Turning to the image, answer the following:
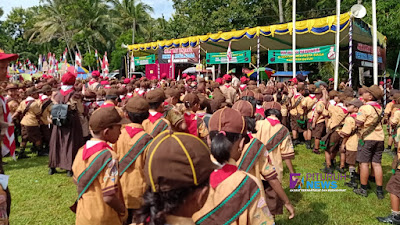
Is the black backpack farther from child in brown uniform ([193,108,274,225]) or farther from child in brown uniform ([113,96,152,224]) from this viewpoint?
child in brown uniform ([193,108,274,225])

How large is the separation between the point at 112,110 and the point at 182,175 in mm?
1507

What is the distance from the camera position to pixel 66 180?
5922 millimetres

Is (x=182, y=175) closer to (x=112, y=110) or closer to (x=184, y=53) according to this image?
(x=112, y=110)

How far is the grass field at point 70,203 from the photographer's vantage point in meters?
4.31

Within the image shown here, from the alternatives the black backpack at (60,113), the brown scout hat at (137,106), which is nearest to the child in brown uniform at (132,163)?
the brown scout hat at (137,106)

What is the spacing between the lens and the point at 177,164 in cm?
124

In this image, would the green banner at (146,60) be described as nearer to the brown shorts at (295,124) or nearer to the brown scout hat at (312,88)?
the brown shorts at (295,124)

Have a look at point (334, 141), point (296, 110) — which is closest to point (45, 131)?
point (296, 110)

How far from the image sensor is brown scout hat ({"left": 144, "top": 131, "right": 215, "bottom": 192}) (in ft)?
4.09

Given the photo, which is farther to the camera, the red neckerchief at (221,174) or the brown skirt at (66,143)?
the brown skirt at (66,143)

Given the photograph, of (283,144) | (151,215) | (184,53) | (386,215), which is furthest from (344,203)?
(184,53)

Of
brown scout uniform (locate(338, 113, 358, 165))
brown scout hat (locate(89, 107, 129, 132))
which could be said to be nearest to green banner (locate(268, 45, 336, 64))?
brown scout uniform (locate(338, 113, 358, 165))

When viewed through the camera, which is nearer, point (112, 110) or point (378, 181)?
point (112, 110)

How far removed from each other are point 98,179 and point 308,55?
1298cm
